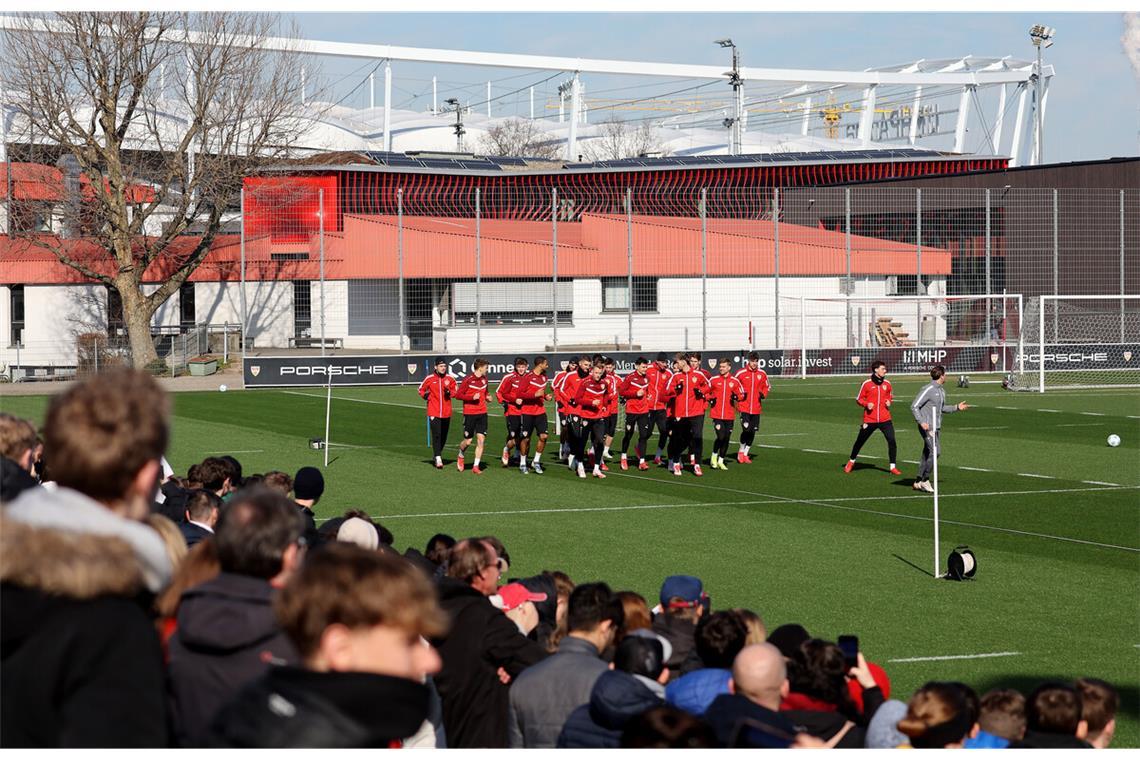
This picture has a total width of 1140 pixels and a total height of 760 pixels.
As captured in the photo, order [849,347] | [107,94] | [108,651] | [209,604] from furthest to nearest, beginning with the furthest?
[849,347], [107,94], [209,604], [108,651]

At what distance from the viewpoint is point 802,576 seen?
1364cm

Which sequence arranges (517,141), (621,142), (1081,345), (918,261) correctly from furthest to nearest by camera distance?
(621,142), (517,141), (918,261), (1081,345)

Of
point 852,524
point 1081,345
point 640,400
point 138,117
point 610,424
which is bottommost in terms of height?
point 852,524

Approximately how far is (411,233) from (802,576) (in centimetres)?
3811

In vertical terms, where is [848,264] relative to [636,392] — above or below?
above

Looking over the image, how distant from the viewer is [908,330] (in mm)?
50719

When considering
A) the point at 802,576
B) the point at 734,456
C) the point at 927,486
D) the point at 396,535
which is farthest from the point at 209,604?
the point at 734,456

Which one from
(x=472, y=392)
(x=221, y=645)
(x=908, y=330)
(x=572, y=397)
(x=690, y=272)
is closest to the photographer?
(x=221, y=645)

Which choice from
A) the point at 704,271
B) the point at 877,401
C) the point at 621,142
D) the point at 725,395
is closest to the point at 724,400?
the point at 725,395

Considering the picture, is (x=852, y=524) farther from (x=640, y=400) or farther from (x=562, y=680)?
(x=562, y=680)

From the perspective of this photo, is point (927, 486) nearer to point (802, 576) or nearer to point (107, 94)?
point (802, 576)

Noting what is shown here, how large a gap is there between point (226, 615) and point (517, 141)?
118448 millimetres

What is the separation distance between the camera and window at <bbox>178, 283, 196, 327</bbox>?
5381 cm

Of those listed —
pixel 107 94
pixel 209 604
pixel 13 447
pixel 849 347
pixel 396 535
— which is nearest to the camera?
pixel 209 604
